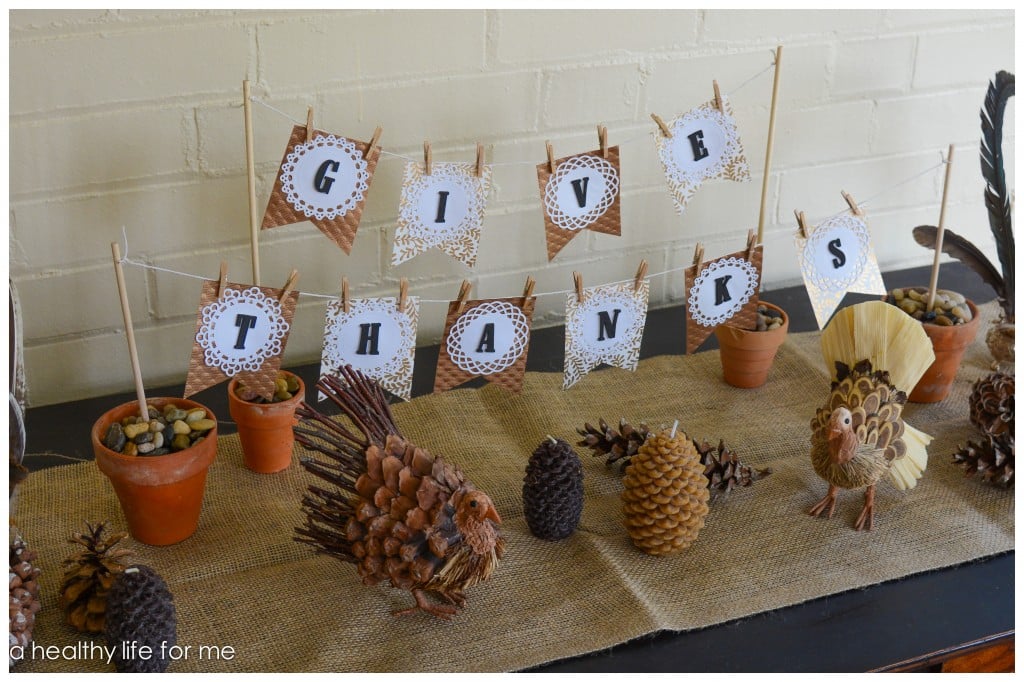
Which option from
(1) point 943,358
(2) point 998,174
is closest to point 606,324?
(1) point 943,358

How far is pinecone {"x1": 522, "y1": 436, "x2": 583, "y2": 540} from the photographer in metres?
1.09

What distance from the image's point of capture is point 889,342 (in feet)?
3.92

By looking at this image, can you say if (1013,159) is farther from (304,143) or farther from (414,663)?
(414,663)

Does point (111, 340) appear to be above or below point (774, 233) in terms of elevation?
below

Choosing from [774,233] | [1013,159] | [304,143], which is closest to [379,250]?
[304,143]

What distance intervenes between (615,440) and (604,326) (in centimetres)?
14

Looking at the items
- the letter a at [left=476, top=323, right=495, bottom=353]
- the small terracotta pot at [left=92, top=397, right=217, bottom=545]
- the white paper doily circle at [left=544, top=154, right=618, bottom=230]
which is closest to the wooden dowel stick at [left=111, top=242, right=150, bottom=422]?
the small terracotta pot at [left=92, top=397, right=217, bottom=545]

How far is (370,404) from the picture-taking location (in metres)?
1.03

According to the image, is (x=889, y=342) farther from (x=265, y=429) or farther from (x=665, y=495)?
(x=265, y=429)

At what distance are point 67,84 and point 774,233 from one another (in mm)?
1037

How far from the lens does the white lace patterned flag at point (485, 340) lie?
118 cm

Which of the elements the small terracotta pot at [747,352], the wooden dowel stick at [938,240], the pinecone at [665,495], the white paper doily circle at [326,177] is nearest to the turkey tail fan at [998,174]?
the wooden dowel stick at [938,240]

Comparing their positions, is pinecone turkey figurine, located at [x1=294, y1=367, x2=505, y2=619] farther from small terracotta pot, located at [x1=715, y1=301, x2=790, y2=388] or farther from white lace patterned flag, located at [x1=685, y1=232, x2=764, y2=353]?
small terracotta pot, located at [x1=715, y1=301, x2=790, y2=388]
